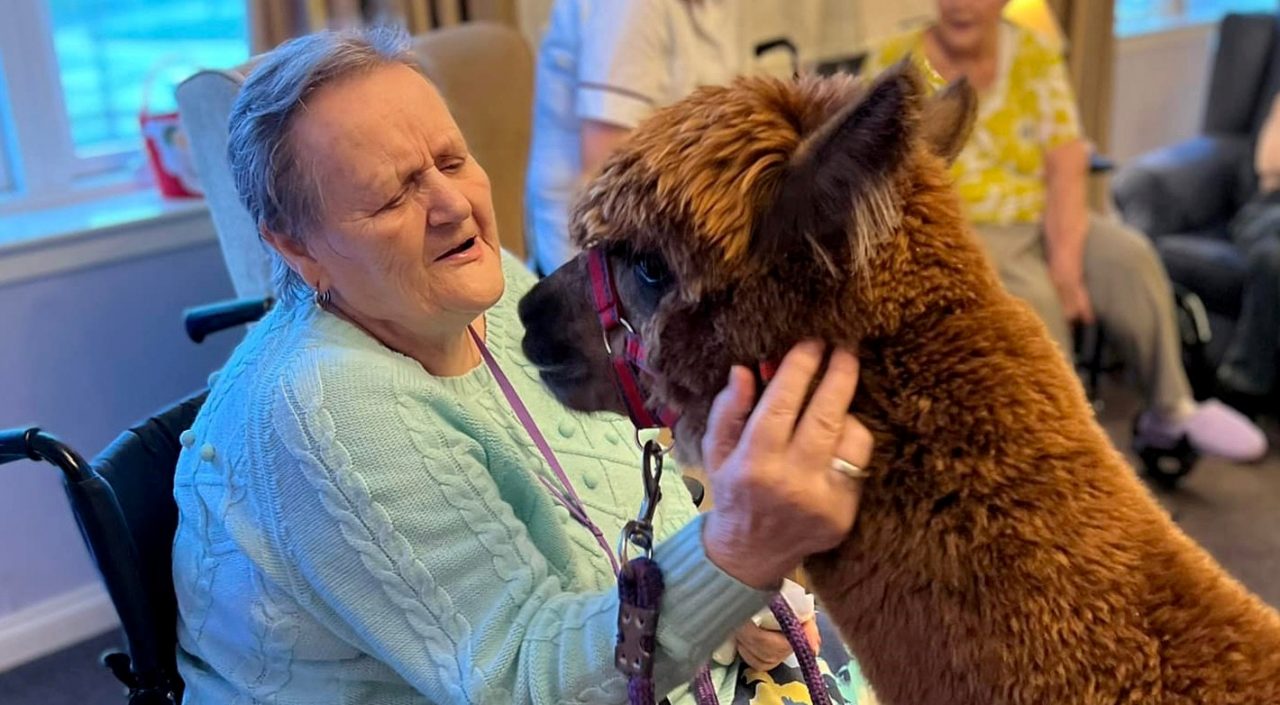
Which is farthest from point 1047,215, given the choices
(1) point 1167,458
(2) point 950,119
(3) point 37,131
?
(3) point 37,131

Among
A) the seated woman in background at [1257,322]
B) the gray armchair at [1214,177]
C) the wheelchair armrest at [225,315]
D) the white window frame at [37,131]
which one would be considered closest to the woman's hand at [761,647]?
the wheelchair armrest at [225,315]

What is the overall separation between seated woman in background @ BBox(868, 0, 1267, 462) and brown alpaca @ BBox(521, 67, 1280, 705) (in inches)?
86.4

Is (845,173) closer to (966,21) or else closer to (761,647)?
(761,647)

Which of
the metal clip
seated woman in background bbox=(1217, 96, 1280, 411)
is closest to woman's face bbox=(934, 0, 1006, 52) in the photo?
seated woman in background bbox=(1217, 96, 1280, 411)

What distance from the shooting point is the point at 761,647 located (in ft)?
4.64

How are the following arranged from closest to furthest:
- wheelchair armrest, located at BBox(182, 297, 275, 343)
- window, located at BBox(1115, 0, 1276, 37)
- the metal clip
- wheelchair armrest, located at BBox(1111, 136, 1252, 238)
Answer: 1. the metal clip
2. wheelchair armrest, located at BBox(182, 297, 275, 343)
3. wheelchair armrest, located at BBox(1111, 136, 1252, 238)
4. window, located at BBox(1115, 0, 1276, 37)

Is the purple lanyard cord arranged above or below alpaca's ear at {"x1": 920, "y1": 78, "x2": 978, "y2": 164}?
below

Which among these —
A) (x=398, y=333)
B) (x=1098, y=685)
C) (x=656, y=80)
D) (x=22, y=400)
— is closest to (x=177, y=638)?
(x=398, y=333)

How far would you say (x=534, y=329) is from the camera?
44.8 inches

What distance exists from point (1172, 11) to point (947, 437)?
5349 millimetres

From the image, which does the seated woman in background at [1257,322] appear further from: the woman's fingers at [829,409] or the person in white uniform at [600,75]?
the woman's fingers at [829,409]

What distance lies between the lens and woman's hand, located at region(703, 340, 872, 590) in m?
0.89

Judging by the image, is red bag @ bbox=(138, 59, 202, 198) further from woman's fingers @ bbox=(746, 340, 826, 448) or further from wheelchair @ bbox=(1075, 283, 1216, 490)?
wheelchair @ bbox=(1075, 283, 1216, 490)

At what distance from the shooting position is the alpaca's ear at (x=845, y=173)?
78 cm
